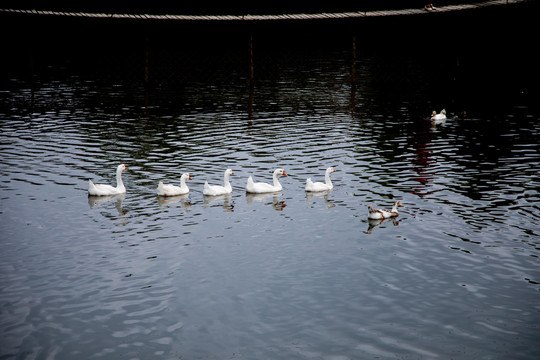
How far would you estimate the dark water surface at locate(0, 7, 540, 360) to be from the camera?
1070 centimetres

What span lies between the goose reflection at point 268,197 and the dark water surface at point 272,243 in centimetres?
9

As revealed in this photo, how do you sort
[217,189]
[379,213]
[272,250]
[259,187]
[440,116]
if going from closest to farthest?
1. [272,250]
2. [379,213]
3. [217,189]
4. [259,187]
5. [440,116]

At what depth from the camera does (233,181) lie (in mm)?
20469

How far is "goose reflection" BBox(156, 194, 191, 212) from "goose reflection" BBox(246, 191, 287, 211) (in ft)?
6.01

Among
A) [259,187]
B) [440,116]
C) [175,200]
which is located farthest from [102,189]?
[440,116]

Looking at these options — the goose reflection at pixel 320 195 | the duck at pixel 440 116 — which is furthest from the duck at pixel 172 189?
the duck at pixel 440 116

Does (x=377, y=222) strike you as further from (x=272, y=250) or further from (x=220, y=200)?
(x=220, y=200)

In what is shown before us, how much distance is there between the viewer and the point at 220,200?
60.8 feet

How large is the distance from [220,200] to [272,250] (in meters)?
4.44

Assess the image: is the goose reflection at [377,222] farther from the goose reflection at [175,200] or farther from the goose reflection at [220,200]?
the goose reflection at [175,200]

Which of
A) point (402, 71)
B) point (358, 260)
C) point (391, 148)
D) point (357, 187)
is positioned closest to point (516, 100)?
point (402, 71)

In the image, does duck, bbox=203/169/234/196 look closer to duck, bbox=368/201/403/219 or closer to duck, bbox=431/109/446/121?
duck, bbox=368/201/403/219

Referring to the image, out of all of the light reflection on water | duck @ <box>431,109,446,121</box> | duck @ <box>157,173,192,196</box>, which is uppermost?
duck @ <box>431,109,446,121</box>

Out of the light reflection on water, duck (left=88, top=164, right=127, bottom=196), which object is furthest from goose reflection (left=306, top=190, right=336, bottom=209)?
duck (left=88, top=164, right=127, bottom=196)
